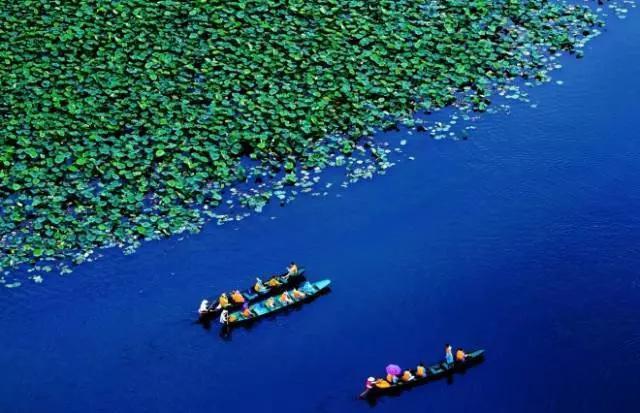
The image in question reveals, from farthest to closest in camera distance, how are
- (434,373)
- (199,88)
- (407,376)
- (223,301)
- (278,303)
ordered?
1. (199,88)
2. (278,303)
3. (223,301)
4. (434,373)
5. (407,376)

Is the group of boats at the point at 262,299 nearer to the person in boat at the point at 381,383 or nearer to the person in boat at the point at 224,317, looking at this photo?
the person in boat at the point at 224,317

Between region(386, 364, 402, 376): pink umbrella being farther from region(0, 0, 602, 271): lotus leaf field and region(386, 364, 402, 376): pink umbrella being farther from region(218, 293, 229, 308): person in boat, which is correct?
region(0, 0, 602, 271): lotus leaf field

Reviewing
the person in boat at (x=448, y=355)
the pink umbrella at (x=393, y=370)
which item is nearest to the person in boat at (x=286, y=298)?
the pink umbrella at (x=393, y=370)

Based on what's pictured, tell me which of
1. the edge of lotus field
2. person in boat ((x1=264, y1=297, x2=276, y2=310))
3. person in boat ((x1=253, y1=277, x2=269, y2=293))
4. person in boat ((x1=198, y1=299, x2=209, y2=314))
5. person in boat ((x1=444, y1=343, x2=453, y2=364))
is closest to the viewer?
person in boat ((x1=444, y1=343, x2=453, y2=364))

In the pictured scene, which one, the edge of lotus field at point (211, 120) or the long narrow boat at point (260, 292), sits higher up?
the edge of lotus field at point (211, 120)

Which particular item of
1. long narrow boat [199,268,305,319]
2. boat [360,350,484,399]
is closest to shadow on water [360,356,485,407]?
boat [360,350,484,399]

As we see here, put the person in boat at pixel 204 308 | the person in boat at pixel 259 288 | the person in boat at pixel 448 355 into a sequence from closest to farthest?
the person in boat at pixel 448 355
the person in boat at pixel 204 308
the person in boat at pixel 259 288

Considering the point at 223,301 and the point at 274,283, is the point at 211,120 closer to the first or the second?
the point at 274,283

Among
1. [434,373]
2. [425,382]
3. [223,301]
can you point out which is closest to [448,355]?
[434,373]

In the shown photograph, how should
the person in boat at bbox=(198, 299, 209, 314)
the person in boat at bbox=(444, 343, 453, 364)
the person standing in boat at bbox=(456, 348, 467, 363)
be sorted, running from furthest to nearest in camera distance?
the person in boat at bbox=(198, 299, 209, 314), the person in boat at bbox=(444, 343, 453, 364), the person standing in boat at bbox=(456, 348, 467, 363)
